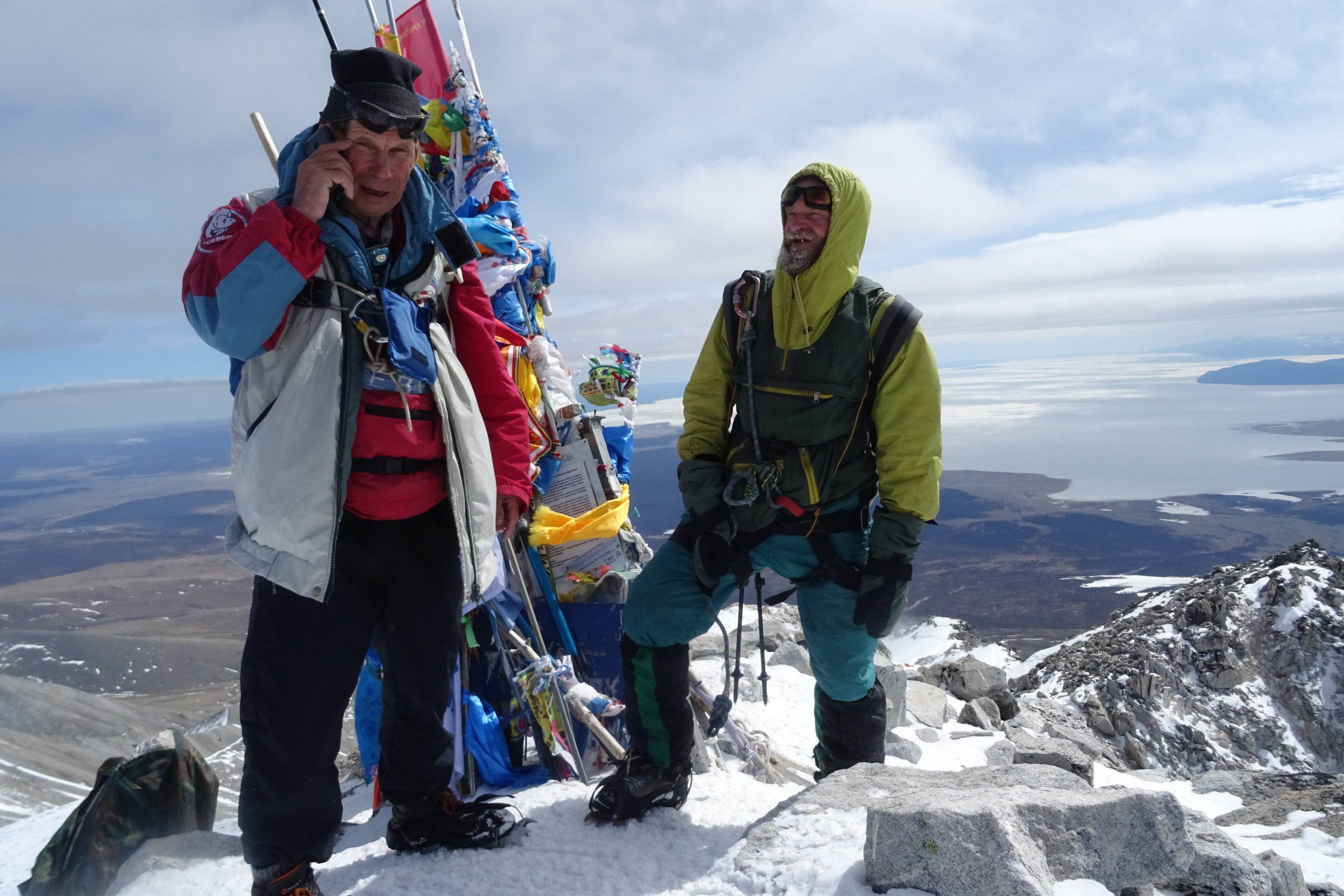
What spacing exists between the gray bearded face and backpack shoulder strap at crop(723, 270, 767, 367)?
19 centimetres

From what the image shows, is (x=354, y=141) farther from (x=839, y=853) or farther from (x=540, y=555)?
(x=540, y=555)

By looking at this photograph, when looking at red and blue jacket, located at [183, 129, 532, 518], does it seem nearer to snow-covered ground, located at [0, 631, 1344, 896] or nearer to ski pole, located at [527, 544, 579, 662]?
snow-covered ground, located at [0, 631, 1344, 896]

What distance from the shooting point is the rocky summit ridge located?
18.5 m

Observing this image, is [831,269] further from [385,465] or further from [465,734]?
[465,734]

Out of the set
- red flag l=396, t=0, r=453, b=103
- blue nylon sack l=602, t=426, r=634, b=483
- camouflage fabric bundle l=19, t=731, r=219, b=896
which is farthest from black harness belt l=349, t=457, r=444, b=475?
red flag l=396, t=0, r=453, b=103

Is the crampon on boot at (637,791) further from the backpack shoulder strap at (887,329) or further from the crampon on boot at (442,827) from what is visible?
the backpack shoulder strap at (887,329)

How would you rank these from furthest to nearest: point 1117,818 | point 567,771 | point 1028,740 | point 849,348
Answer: point 1028,740 → point 567,771 → point 849,348 → point 1117,818

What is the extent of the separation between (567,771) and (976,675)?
8.66 metres

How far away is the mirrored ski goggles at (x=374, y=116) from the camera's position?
2561 mm

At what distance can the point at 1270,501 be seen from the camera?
18938cm

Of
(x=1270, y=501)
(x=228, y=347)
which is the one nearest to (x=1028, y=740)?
(x=228, y=347)

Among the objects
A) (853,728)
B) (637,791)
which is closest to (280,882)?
(637,791)

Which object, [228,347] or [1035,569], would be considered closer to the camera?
[228,347]

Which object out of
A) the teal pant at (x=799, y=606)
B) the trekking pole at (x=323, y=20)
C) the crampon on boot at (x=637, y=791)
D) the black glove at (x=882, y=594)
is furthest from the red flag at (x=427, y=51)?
the crampon on boot at (x=637, y=791)
